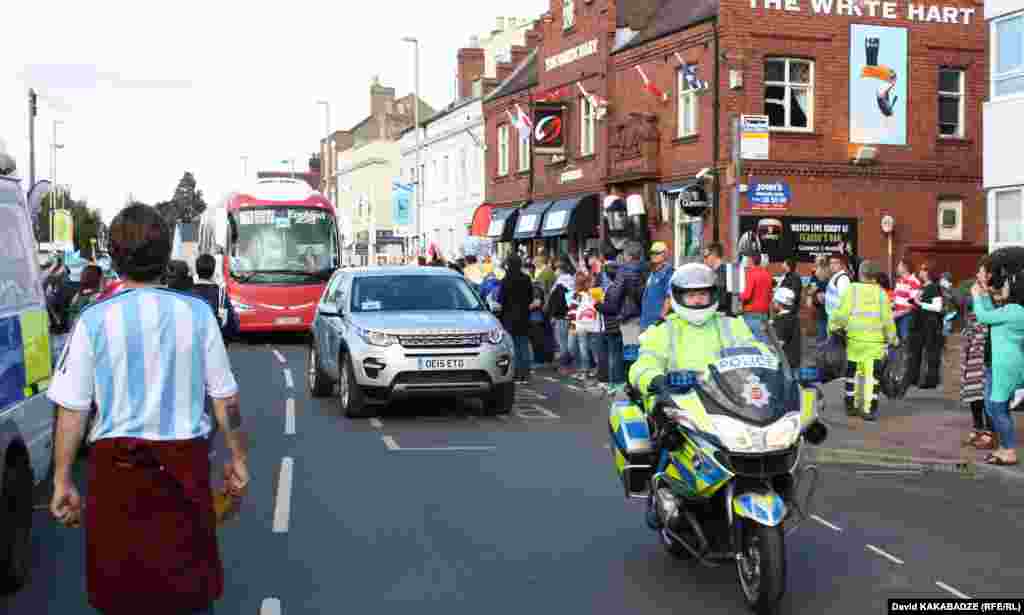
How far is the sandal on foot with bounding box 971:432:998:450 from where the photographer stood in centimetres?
1256

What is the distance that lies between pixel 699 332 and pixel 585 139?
107 ft

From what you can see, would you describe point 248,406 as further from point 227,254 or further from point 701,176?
point 701,176

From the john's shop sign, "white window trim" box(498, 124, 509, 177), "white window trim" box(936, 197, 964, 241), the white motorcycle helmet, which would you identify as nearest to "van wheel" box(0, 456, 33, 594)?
the white motorcycle helmet

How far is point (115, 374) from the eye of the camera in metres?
4.54

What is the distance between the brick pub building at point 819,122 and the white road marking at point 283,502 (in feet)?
65.6

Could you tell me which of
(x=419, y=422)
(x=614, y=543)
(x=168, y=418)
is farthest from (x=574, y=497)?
(x=168, y=418)

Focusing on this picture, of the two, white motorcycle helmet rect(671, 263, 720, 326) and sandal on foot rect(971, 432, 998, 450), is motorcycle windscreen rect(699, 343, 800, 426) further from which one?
sandal on foot rect(971, 432, 998, 450)

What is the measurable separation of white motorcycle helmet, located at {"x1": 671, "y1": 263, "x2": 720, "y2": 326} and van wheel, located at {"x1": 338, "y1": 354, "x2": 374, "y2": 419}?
8.18 meters

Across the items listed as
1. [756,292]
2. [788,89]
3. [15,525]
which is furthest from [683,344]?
[788,89]

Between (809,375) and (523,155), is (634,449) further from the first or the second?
(523,155)

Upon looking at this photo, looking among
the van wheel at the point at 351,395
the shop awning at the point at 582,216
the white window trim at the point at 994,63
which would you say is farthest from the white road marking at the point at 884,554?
the shop awning at the point at 582,216

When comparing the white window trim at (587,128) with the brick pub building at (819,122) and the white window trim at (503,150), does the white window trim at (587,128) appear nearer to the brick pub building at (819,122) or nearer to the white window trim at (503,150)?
the brick pub building at (819,122)

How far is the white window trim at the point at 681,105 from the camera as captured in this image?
107 feet

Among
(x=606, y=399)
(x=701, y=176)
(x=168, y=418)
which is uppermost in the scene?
(x=701, y=176)
